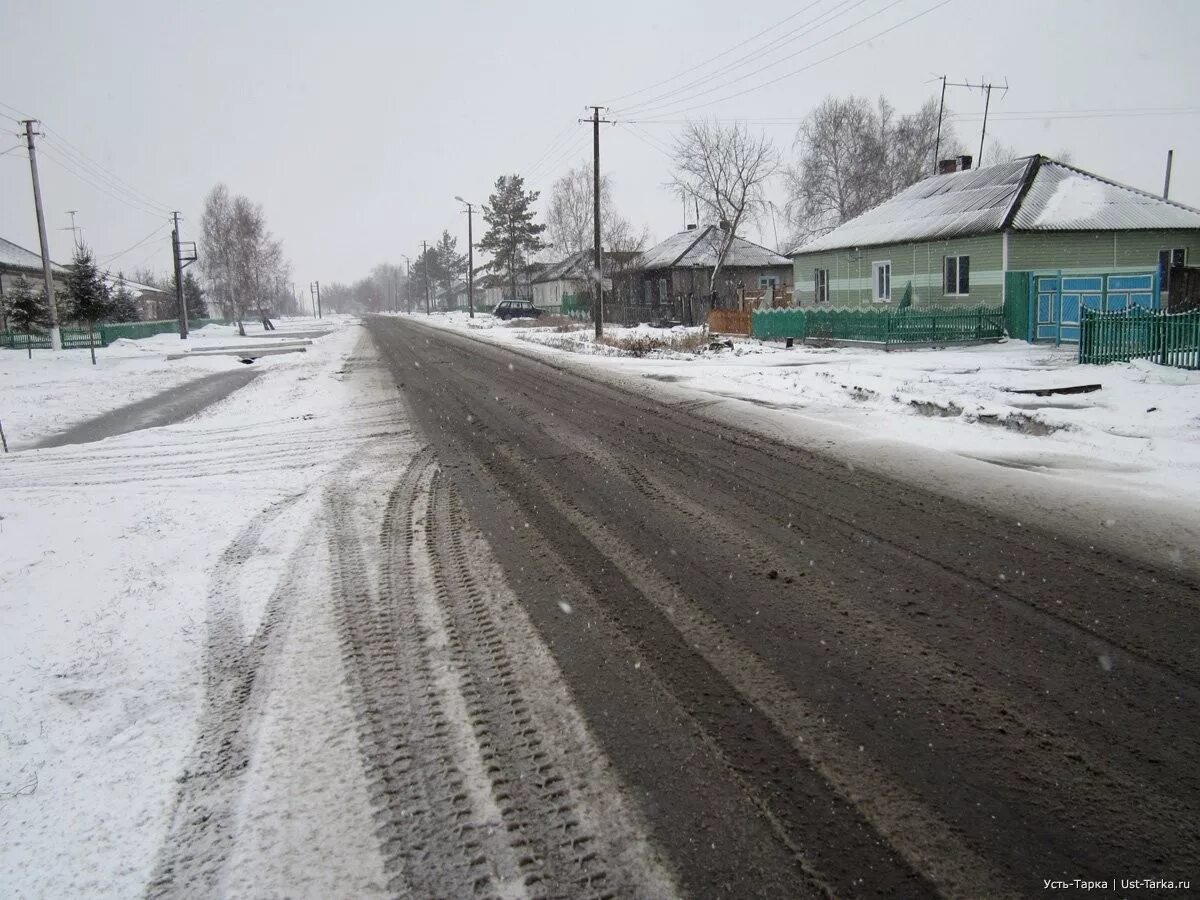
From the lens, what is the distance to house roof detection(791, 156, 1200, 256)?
84.2 ft

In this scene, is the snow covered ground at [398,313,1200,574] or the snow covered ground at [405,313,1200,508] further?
the snow covered ground at [405,313,1200,508]

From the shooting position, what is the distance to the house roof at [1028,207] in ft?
84.2

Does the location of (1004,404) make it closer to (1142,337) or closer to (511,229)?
(1142,337)

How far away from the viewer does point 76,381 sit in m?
22.9

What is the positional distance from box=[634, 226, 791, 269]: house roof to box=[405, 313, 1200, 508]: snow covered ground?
91.9 feet

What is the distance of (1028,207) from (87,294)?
125 ft

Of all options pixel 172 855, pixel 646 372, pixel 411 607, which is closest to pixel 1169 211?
pixel 646 372

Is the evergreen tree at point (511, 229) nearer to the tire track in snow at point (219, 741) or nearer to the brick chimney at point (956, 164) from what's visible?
the brick chimney at point (956, 164)

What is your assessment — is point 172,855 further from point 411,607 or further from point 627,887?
point 411,607

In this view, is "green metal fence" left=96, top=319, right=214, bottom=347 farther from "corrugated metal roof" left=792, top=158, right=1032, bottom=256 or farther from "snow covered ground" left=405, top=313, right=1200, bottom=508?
"corrugated metal roof" left=792, top=158, right=1032, bottom=256

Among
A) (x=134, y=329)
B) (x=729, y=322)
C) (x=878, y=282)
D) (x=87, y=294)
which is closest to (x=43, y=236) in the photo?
(x=87, y=294)

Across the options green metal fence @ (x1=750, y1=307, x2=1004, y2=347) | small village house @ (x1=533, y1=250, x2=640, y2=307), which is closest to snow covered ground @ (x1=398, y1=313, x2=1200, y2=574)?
green metal fence @ (x1=750, y1=307, x2=1004, y2=347)

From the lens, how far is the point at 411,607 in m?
4.57

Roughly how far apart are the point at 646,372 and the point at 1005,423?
9.86 metres
